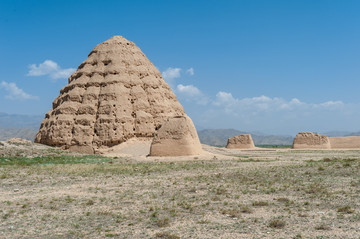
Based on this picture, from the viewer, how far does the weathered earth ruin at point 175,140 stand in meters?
23.0

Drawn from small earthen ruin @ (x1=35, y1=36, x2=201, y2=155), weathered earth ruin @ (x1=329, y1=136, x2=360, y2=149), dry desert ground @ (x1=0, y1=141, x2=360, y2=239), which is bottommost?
dry desert ground @ (x1=0, y1=141, x2=360, y2=239)

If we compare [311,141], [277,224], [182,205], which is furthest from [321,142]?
[277,224]

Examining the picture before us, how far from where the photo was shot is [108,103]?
30531 millimetres

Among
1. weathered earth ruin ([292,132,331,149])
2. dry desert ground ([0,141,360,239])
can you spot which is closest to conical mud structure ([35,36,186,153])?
dry desert ground ([0,141,360,239])

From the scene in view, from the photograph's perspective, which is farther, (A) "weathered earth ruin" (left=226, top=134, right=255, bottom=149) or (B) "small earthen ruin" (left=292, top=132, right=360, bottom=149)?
(A) "weathered earth ruin" (left=226, top=134, right=255, bottom=149)

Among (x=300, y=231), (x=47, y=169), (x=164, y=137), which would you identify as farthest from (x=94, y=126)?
(x=300, y=231)

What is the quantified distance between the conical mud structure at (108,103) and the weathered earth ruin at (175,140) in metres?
7.05

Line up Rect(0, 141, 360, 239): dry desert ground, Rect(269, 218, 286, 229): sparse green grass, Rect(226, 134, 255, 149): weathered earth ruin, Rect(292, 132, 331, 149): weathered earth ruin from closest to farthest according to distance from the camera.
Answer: Rect(0, 141, 360, 239): dry desert ground → Rect(269, 218, 286, 229): sparse green grass → Rect(292, 132, 331, 149): weathered earth ruin → Rect(226, 134, 255, 149): weathered earth ruin

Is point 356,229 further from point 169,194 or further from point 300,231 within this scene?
point 169,194

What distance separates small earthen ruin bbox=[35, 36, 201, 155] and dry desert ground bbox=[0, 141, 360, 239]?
15381 mm

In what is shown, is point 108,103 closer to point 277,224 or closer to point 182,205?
point 182,205

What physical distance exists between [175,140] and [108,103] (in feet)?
33.1

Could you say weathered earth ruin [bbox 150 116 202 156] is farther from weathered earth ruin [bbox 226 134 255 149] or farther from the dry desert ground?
weathered earth ruin [bbox 226 134 255 149]

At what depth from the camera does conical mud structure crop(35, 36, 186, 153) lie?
97.9ft
